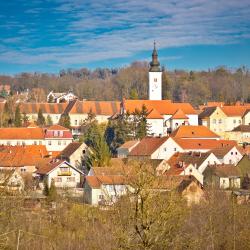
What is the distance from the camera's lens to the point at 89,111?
188 feet

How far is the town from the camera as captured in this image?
85.6ft

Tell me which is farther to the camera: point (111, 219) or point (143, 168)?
point (111, 219)

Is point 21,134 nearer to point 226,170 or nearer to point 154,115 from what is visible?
point 154,115

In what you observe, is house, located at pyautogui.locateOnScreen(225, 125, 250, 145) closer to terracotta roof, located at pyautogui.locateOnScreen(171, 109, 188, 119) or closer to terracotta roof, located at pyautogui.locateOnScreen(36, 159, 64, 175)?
terracotta roof, located at pyautogui.locateOnScreen(171, 109, 188, 119)

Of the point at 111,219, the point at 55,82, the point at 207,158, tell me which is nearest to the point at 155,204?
the point at 111,219

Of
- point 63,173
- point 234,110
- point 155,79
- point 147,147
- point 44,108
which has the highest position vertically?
point 155,79

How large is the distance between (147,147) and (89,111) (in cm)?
2041

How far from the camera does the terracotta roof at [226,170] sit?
3219 centimetres

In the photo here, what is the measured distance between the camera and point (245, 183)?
31.9 meters

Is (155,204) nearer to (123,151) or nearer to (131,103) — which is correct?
(123,151)

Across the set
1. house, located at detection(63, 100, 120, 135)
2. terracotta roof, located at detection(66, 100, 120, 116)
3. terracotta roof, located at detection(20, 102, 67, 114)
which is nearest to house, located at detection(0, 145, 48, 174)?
house, located at detection(63, 100, 120, 135)

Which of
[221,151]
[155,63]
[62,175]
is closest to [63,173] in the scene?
[62,175]

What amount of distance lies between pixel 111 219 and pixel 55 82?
94.8 m

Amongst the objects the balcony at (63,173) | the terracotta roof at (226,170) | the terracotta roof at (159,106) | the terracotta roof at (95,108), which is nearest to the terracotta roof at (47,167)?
the balcony at (63,173)
